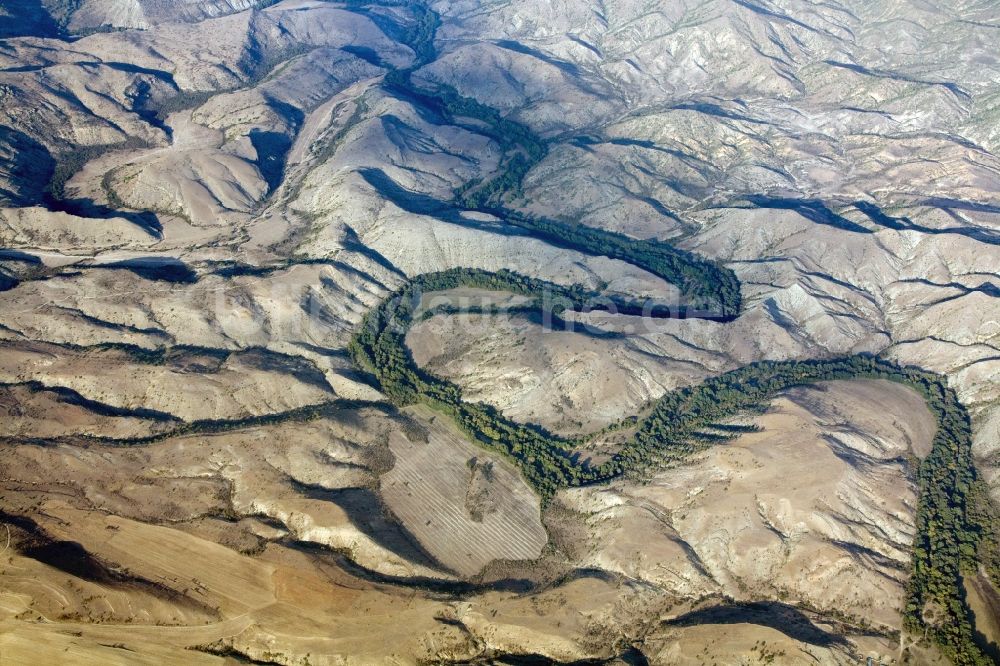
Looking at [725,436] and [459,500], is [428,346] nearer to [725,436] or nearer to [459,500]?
[459,500]

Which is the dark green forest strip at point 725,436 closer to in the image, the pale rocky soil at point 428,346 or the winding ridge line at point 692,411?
the winding ridge line at point 692,411

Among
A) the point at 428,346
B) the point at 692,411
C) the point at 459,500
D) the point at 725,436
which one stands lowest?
the point at 459,500

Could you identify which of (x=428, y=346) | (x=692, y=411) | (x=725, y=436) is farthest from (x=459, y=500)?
(x=692, y=411)

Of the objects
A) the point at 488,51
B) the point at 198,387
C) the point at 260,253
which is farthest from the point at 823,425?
the point at 488,51

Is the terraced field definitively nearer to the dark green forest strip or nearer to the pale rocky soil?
the pale rocky soil

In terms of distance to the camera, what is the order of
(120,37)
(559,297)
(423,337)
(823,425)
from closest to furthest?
(823,425)
(423,337)
(559,297)
(120,37)

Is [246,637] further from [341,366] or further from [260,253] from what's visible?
[260,253]

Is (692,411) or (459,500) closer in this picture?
(459,500)
